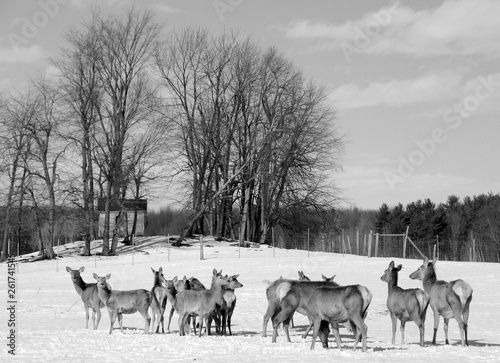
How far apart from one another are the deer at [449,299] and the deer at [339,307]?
2352 mm

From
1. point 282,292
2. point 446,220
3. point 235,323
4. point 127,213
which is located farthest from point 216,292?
point 446,220

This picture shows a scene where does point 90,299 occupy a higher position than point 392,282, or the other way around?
point 392,282

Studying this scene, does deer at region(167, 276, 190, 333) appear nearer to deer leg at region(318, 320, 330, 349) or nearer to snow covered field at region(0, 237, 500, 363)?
snow covered field at region(0, 237, 500, 363)

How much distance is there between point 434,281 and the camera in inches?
702

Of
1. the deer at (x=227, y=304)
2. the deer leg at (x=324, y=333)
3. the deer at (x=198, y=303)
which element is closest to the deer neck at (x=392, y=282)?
the deer leg at (x=324, y=333)

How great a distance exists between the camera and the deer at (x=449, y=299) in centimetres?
1617

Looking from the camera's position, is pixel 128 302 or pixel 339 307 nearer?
pixel 339 307

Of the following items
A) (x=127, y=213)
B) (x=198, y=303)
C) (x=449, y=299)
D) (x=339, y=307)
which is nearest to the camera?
(x=339, y=307)

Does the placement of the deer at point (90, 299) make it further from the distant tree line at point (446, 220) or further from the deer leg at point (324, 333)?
the distant tree line at point (446, 220)

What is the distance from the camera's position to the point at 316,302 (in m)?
15.1

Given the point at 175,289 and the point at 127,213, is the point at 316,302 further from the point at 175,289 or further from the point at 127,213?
the point at 127,213

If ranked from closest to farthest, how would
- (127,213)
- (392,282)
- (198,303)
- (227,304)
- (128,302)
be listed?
(392,282) → (198,303) → (227,304) → (128,302) → (127,213)

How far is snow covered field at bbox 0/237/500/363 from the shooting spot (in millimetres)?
13766

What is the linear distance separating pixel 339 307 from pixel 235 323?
6779mm
